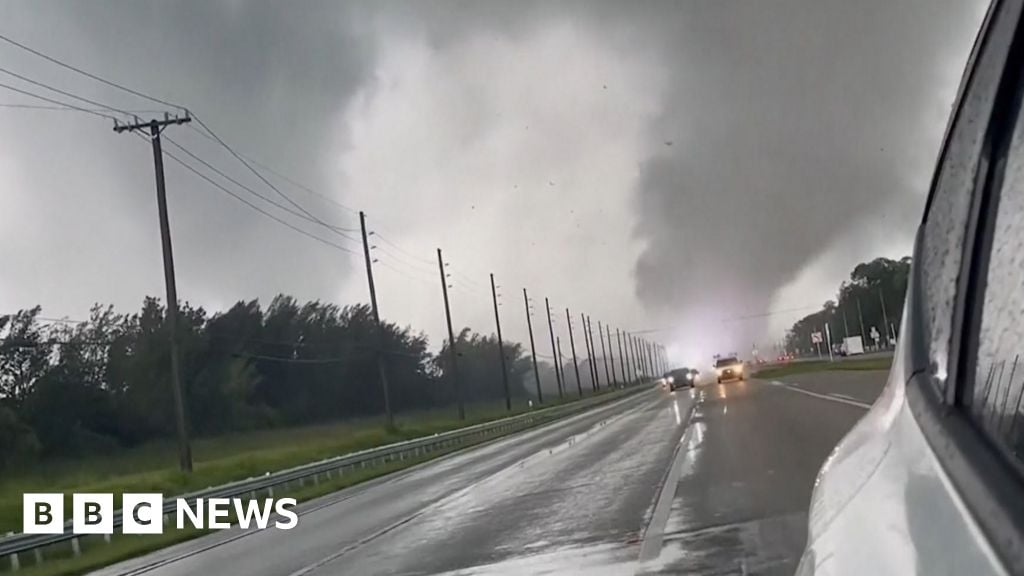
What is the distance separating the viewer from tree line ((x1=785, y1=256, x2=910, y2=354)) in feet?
19.4

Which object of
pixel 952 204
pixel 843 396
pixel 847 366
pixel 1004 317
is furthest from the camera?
pixel 847 366

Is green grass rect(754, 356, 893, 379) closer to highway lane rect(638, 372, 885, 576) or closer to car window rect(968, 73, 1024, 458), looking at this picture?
highway lane rect(638, 372, 885, 576)

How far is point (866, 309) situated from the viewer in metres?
39.1

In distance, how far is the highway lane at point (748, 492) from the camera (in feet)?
34.4

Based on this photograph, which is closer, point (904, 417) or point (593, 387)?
point (904, 417)

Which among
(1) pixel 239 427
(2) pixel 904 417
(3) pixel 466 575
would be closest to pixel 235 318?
(1) pixel 239 427

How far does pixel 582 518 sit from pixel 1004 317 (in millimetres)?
12767

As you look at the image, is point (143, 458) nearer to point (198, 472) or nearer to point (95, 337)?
point (95, 337)

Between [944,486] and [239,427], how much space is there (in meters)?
91.0

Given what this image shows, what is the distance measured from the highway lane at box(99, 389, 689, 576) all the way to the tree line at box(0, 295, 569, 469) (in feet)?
70.7

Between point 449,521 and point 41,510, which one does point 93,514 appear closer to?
point 41,510

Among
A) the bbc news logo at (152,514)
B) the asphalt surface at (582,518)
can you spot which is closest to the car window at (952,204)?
the asphalt surface at (582,518)

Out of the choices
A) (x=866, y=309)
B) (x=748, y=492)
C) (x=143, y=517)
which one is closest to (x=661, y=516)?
(x=748, y=492)

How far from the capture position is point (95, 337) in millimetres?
80812
